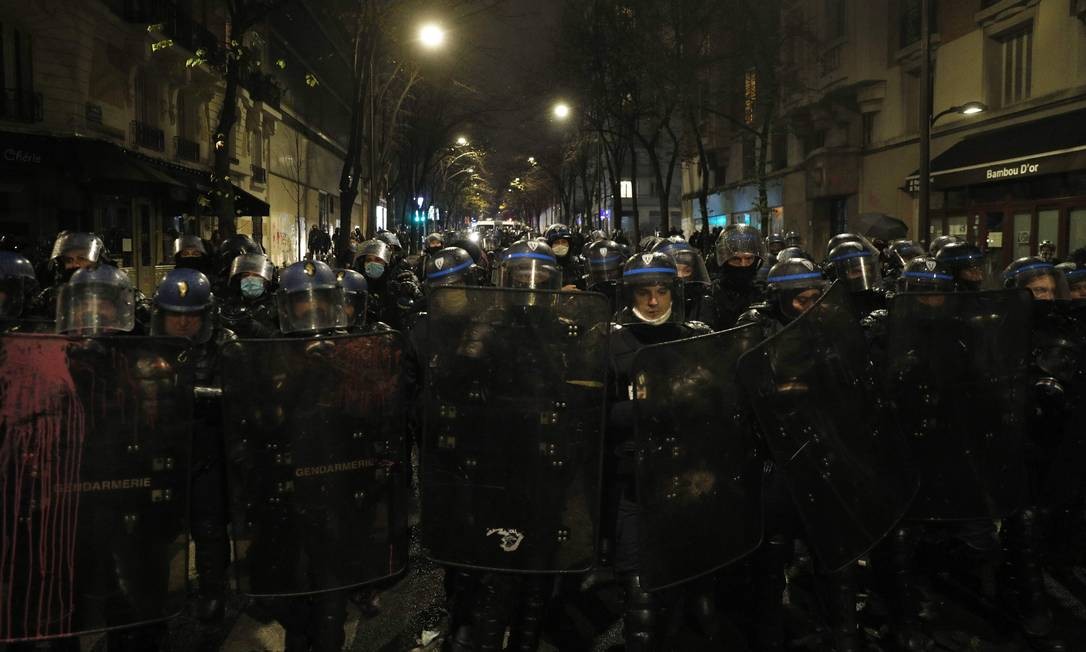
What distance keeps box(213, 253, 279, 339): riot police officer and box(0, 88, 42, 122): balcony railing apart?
40.4 ft

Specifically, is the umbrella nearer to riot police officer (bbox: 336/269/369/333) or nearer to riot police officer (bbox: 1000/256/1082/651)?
riot police officer (bbox: 1000/256/1082/651)

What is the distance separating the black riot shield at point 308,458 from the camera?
316 centimetres

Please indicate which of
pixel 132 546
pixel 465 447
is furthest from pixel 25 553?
pixel 465 447

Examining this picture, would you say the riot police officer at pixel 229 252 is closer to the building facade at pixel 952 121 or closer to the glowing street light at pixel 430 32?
the glowing street light at pixel 430 32

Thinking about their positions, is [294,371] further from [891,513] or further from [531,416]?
[891,513]

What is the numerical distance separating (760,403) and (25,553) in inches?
97.4

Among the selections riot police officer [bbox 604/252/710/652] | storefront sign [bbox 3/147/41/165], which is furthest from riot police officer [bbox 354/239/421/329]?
storefront sign [bbox 3/147/41/165]

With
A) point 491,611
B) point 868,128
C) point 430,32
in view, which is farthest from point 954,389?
point 868,128

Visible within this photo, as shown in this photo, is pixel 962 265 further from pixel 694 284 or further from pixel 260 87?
pixel 260 87

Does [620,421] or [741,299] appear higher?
[741,299]

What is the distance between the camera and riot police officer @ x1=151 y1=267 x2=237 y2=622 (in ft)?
11.7

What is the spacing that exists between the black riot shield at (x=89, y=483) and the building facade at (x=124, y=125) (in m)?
9.40

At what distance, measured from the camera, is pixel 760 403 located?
324cm

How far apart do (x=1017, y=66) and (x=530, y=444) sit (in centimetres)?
2212
